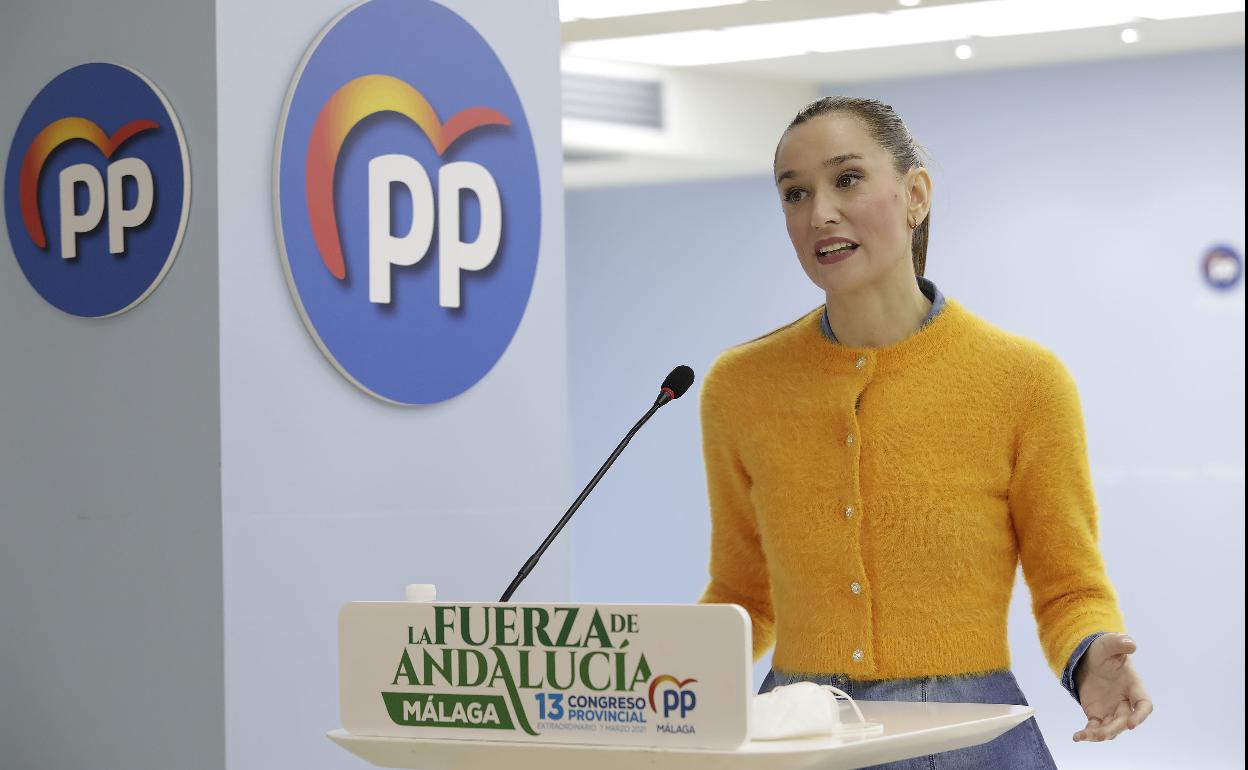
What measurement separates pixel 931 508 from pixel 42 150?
4.91 ft

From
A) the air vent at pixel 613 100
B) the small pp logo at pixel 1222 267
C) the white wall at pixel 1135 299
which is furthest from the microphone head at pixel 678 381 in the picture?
the small pp logo at pixel 1222 267

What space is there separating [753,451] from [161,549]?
893 millimetres

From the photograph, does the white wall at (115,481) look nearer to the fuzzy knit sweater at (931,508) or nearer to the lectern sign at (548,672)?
the lectern sign at (548,672)

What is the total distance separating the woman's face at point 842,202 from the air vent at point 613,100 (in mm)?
4308

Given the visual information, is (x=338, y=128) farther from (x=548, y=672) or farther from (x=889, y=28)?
(x=889, y=28)

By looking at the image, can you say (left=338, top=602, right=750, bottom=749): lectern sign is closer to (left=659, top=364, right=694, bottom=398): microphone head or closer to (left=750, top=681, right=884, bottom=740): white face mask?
(left=750, top=681, right=884, bottom=740): white face mask

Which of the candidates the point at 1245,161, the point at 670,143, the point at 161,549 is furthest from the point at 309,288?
the point at 1245,161

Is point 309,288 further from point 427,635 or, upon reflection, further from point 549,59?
point 427,635

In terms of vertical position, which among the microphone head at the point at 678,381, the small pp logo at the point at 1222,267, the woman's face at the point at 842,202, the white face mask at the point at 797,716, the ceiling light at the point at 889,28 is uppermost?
the ceiling light at the point at 889,28

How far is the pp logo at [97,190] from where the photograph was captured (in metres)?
2.36

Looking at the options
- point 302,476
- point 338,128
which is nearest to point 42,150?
point 338,128

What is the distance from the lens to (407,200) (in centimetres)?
260

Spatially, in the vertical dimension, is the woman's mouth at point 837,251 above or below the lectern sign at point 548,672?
above

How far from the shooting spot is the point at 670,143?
666cm
